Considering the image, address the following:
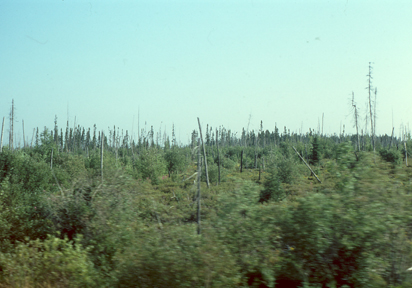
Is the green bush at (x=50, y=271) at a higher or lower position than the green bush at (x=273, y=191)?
lower

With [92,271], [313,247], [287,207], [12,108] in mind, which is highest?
[12,108]

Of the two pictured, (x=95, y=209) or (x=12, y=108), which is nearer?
(x=95, y=209)

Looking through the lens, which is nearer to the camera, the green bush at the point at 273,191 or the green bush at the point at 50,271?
the green bush at the point at 50,271

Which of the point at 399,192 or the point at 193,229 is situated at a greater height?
the point at 399,192

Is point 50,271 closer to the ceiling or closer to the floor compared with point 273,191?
closer to the floor

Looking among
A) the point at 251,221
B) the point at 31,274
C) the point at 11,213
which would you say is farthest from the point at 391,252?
Answer: the point at 11,213

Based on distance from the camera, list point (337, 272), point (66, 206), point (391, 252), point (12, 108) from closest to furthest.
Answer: point (391, 252) < point (337, 272) < point (66, 206) < point (12, 108)

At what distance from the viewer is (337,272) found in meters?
7.04

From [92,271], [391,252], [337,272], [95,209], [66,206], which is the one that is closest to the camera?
[391,252]

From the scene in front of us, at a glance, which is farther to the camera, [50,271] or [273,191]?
[273,191]

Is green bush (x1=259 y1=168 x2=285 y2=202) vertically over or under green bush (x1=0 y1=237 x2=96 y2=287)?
over

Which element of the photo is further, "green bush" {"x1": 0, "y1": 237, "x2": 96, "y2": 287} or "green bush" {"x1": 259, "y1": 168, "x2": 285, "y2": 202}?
"green bush" {"x1": 259, "y1": 168, "x2": 285, "y2": 202}

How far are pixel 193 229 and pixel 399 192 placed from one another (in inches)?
193

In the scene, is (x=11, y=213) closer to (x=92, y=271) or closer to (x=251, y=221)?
(x=92, y=271)
